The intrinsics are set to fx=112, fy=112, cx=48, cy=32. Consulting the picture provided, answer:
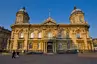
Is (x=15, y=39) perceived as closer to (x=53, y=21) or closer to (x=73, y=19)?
(x=53, y=21)

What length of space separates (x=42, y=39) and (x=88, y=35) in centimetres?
1574

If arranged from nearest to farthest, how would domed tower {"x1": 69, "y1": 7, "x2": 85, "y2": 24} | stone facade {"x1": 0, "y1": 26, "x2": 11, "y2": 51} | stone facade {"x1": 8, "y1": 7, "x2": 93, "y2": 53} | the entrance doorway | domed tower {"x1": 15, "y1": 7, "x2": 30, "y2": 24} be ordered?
stone facade {"x1": 8, "y1": 7, "x2": 93, "y2": 53} < the entrance doorway < domed tower {"x1": 69, "y1": 7, "x2": 85, "y2": 24} < domed tower {"x1": 15, "y1": 7, "x2": 30, "y2": 24} < stone facade {"x1": 0, "y1": 26, "x2": 11, "y2": 51}

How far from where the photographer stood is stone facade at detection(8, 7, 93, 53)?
36594 mm

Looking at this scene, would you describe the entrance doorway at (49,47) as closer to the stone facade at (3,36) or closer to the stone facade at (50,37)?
the stone facade at (50,37)

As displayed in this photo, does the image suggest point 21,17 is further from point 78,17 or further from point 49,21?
point 78,17

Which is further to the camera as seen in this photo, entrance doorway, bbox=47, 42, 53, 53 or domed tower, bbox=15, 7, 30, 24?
domed tower, bbox=15, 7, 30, 24

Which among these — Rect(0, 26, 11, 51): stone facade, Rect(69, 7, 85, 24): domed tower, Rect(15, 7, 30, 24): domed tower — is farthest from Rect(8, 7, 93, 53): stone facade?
Rect(0, 26, 11, 51): stone facade

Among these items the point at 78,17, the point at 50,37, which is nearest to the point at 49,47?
the point at 50,37

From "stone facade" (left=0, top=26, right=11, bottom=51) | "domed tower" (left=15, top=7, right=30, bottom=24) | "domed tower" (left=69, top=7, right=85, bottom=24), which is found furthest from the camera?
"stone facade" (left=0, top=26, right=11, bottom=51)

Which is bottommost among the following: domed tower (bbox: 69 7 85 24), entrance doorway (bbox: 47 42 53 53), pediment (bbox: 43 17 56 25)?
entrance doorway (bbox: 47 42 53 53)

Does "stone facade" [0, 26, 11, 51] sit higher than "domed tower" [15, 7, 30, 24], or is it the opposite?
"domed tower" [15, 7, 30, 24]

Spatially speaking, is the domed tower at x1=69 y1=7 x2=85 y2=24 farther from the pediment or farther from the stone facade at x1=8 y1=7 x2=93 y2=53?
the pediment

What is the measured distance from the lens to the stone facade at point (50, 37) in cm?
3659

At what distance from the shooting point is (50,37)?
37.0m
